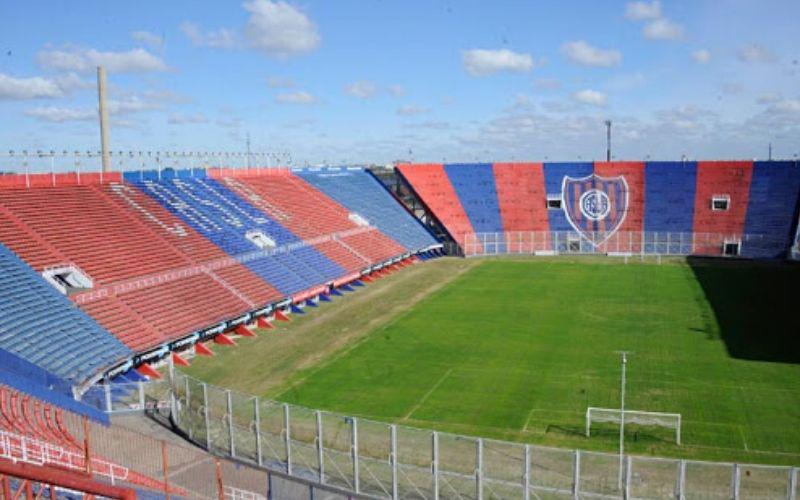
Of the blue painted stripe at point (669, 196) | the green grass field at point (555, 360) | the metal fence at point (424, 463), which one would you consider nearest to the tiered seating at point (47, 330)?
the green grass field at point (555, 360)

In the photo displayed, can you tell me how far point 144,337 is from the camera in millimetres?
30469

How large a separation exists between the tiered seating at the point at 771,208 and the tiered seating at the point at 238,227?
114 feet

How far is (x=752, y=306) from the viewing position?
40062 mm

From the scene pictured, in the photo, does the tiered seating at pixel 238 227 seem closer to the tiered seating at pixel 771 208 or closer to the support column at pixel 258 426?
the support column at pixel 258 426

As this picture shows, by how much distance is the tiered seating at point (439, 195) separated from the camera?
2662 inches

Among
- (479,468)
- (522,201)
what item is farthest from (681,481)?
(522,201)

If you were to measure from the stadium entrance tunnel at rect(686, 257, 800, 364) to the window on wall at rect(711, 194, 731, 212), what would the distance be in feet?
23.0

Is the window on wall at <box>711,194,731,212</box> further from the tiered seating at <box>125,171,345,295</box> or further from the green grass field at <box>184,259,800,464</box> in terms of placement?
the tiered seating at <box>125,171,345,295</box>

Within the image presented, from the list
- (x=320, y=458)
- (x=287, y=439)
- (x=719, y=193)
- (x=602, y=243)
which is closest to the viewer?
(x=320, y=458)

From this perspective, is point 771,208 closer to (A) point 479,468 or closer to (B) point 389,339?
(B) point 389,339

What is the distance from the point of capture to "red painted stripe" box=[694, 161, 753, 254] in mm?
60969

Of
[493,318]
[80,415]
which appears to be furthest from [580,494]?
[493,318]

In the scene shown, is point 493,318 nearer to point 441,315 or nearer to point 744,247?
point 441,315

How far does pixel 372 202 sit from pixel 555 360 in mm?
39423
